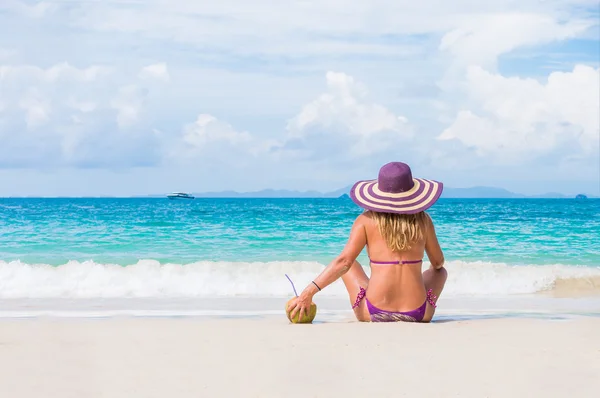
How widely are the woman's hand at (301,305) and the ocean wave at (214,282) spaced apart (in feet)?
9.72

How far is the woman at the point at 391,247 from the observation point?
517 cm

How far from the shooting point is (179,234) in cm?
1995

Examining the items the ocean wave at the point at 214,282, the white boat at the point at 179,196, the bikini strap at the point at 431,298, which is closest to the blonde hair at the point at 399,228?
the bikini strap at the point at 431,298

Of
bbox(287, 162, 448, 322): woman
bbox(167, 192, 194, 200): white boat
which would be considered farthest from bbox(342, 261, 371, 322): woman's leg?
bbox(167, 192, 194, 200): white boat

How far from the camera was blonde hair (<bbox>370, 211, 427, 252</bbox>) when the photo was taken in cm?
517

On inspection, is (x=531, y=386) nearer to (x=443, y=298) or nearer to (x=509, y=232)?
(x=443, y=298)

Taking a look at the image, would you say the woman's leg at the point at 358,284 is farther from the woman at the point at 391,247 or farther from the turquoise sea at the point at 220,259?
the turquoise sea at the point at 220,259

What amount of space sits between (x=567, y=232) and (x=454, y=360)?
66.0ft

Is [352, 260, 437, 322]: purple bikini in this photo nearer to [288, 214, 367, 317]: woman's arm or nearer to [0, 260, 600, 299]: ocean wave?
[288, 214, 367, 317]: woman's arm

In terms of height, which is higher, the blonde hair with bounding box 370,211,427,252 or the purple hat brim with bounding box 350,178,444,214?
the purple hat brim with bounding box 350,178,444,214

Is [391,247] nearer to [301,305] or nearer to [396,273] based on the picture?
[396,273]

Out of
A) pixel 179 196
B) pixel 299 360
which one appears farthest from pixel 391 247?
pixel 179 196

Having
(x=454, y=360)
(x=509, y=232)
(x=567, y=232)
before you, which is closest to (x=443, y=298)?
(x=454, y=360)

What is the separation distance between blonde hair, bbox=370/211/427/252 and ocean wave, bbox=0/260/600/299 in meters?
3.29
